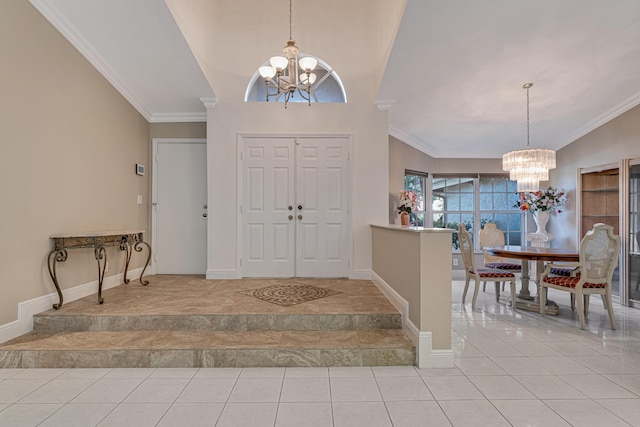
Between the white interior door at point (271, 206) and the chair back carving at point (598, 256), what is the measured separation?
11.4 feet

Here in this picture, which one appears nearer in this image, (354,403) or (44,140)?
(354,403)

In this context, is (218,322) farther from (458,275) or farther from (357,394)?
(458,275)

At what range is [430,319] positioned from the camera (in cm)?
261

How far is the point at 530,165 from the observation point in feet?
14.2

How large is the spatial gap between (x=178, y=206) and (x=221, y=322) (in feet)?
8.50

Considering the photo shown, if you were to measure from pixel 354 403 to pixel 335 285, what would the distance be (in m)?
2.20

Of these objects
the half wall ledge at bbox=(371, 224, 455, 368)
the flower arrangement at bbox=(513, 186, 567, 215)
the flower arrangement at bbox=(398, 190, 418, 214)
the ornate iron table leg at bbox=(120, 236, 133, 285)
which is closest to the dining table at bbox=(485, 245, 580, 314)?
the flower arrangement at bbox=(398, 190, 418, 214)

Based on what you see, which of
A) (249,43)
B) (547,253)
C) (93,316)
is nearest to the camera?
(93,316)

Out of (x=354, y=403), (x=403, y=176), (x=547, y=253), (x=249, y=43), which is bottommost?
(x=354, y=403)

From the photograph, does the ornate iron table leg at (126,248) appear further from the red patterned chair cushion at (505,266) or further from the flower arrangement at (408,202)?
the red patterned chair cushion at (505,266)

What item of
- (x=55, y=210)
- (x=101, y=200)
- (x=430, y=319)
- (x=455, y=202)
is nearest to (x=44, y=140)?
(x=55, y=210)

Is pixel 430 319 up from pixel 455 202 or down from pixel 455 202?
down

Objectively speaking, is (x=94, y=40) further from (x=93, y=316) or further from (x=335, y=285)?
(x=335, y=285)

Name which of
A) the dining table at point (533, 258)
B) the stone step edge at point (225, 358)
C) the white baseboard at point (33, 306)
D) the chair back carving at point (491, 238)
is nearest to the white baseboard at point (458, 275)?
the chair back carving at point (491, 238)
